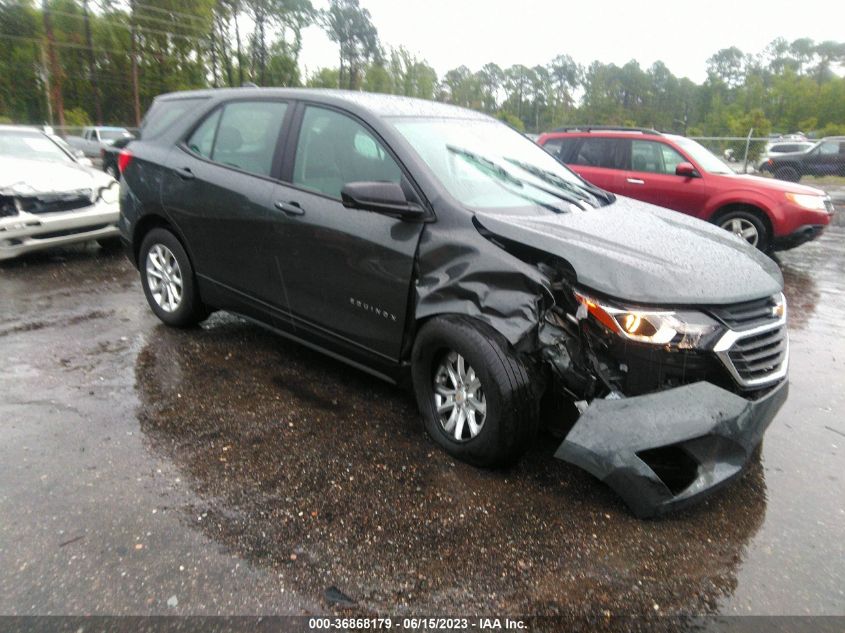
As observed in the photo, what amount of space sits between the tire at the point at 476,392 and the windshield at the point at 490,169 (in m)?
0.73

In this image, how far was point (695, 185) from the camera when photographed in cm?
874

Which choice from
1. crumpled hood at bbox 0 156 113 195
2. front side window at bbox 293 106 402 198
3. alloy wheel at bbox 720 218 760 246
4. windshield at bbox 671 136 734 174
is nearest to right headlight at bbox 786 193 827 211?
alloy wheel at bbox 720 218 760 246

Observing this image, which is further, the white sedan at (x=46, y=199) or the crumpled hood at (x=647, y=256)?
the white sedan at (x=46, y=199)

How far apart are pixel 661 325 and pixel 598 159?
755 cm

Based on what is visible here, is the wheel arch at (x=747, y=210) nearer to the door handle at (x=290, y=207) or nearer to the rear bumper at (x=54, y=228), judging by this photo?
the door handle at (x=290, y=207)

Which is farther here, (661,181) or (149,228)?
(661,181)

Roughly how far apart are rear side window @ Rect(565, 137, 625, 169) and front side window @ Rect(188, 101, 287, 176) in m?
6.58

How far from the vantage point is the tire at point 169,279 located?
4.62 m

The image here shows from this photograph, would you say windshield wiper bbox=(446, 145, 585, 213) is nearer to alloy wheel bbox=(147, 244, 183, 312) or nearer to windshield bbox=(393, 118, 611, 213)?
windshield bbox=(393, 118, 611, 213)

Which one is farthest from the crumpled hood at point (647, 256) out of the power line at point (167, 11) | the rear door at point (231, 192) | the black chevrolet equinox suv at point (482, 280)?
the power line at point (167, 11)

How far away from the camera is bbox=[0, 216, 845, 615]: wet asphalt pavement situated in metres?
2.36

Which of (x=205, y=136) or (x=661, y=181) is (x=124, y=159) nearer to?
(x=205, y=136)

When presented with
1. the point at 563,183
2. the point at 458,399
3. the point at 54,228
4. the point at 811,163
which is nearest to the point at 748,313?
the point at 458,399

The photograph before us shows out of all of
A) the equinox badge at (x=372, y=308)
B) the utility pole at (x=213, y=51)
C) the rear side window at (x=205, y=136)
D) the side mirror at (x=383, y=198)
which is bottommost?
the equinox badge at (x=372, y=308)
